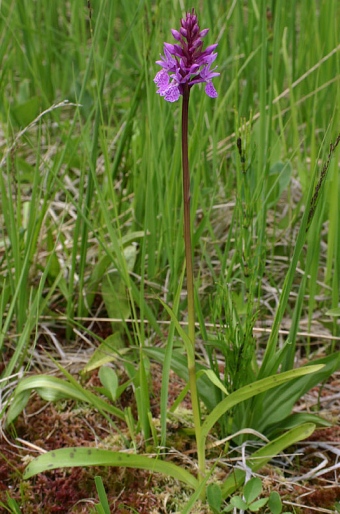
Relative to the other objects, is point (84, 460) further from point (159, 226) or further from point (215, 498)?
point (159, 226)

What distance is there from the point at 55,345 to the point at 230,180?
811mm

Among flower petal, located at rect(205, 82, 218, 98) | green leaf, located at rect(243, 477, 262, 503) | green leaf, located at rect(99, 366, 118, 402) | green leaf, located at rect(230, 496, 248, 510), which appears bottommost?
green leaf, located at rect(230, 496, 248, 510)

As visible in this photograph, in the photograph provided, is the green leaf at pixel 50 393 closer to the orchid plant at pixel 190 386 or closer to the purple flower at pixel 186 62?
the orchid plant at pixel 190 386

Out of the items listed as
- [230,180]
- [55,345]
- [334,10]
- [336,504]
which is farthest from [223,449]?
[334,10]

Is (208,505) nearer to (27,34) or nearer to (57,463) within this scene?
(57,463)

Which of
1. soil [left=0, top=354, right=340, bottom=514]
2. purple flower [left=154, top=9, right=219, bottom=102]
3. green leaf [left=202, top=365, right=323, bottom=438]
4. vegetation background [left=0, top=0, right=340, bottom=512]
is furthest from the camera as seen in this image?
vegetation background [left=0, top=0, right=340, bottom=512]

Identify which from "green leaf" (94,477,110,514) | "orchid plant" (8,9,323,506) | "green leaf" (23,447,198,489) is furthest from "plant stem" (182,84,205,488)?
"green leaf" (94,477,110,514)

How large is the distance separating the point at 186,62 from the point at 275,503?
33.2 inches

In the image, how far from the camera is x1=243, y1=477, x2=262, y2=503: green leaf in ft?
3.78

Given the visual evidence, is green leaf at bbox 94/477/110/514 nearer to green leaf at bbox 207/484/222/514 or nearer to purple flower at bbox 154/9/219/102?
green leaf at bbox 207/484/222/514

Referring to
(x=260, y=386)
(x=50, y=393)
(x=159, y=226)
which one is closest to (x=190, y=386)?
(x=260, y=386)

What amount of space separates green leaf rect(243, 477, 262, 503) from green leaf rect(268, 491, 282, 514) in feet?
0.10

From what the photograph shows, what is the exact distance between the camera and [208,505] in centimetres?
120

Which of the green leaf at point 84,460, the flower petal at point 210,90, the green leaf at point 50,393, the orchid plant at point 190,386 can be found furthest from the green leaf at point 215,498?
the flower petal at point 210,90
